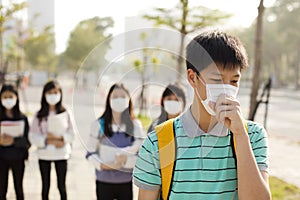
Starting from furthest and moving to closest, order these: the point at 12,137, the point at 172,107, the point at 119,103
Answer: the point at 12,137, the point at 119,103, the point at 172,107

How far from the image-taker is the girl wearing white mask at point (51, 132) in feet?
13.8

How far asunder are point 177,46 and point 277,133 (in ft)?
36.8

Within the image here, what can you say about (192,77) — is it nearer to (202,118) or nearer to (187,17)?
(202,118)

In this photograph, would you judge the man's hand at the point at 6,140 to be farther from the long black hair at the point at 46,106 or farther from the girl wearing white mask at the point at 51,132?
the long black hair at the point at 46,106

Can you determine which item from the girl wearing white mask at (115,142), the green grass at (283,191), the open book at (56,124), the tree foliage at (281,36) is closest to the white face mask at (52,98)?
the open book at (56,124)

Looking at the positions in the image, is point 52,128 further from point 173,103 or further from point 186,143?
point 186,143

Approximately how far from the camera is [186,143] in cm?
146

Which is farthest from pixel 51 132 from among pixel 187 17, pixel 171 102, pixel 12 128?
pixel 187 17

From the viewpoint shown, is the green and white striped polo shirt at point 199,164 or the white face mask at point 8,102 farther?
the white face mask at point 8,102

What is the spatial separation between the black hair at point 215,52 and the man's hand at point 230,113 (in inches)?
5.9

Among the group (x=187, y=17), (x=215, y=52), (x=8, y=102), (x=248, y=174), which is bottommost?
(x=248, y=174)

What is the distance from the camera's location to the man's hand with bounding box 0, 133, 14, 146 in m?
4.27

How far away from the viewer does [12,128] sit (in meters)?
4.33

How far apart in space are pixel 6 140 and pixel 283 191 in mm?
3282
